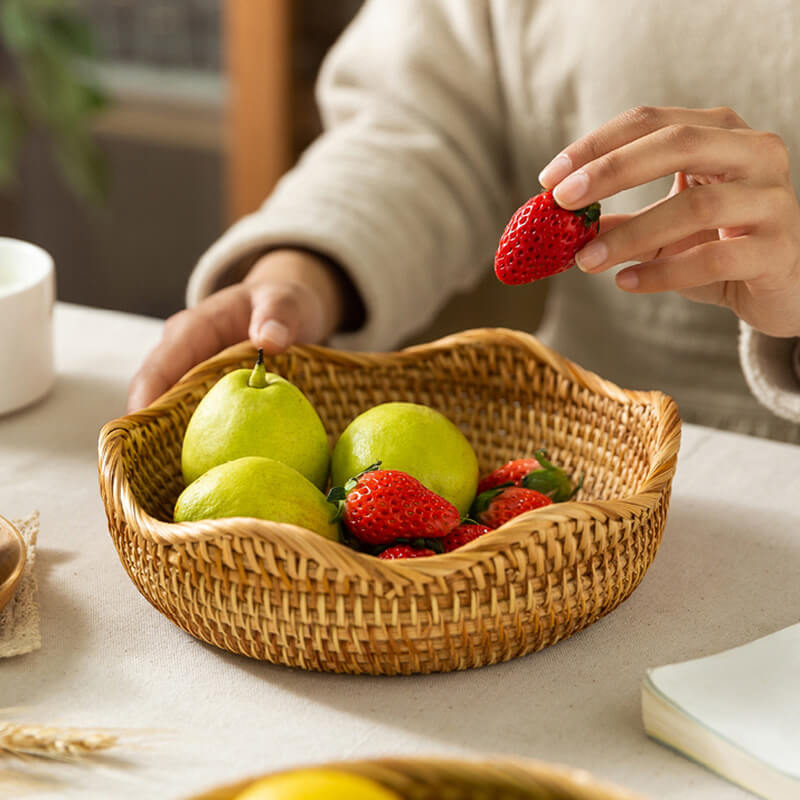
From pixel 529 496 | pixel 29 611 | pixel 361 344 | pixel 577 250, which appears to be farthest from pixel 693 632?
pixel 361 344

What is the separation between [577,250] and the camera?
23.0 inches

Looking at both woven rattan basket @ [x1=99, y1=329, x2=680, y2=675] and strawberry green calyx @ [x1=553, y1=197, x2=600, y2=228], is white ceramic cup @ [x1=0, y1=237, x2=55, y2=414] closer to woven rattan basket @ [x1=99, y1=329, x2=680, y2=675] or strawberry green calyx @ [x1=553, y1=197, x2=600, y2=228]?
woven rattan basket @ [x1=99, y1=329, x2=680, y2=675]

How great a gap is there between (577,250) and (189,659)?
31cm

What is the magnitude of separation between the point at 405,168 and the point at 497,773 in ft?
2.88

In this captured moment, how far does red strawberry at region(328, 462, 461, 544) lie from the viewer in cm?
51

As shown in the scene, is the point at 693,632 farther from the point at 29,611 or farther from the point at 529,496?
the point at 29,611

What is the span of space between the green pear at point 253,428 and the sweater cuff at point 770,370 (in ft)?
1.28

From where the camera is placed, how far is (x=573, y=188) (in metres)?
0.55

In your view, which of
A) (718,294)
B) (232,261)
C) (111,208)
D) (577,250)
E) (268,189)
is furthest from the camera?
(111,208)

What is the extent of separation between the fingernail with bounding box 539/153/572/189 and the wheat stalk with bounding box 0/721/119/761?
36 centimetres

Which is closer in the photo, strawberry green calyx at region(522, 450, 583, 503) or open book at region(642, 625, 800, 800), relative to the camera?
open book at region(642, 625, 800, 800)

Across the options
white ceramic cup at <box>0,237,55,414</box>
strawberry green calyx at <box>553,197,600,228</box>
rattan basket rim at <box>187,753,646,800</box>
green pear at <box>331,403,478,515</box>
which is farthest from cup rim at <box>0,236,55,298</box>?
rattan basket rim at <box>187,753,646,800</box>

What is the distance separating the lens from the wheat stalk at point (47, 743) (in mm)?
441

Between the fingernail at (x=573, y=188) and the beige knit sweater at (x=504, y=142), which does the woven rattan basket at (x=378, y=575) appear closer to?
the fingernail at (x=573, y=188)
